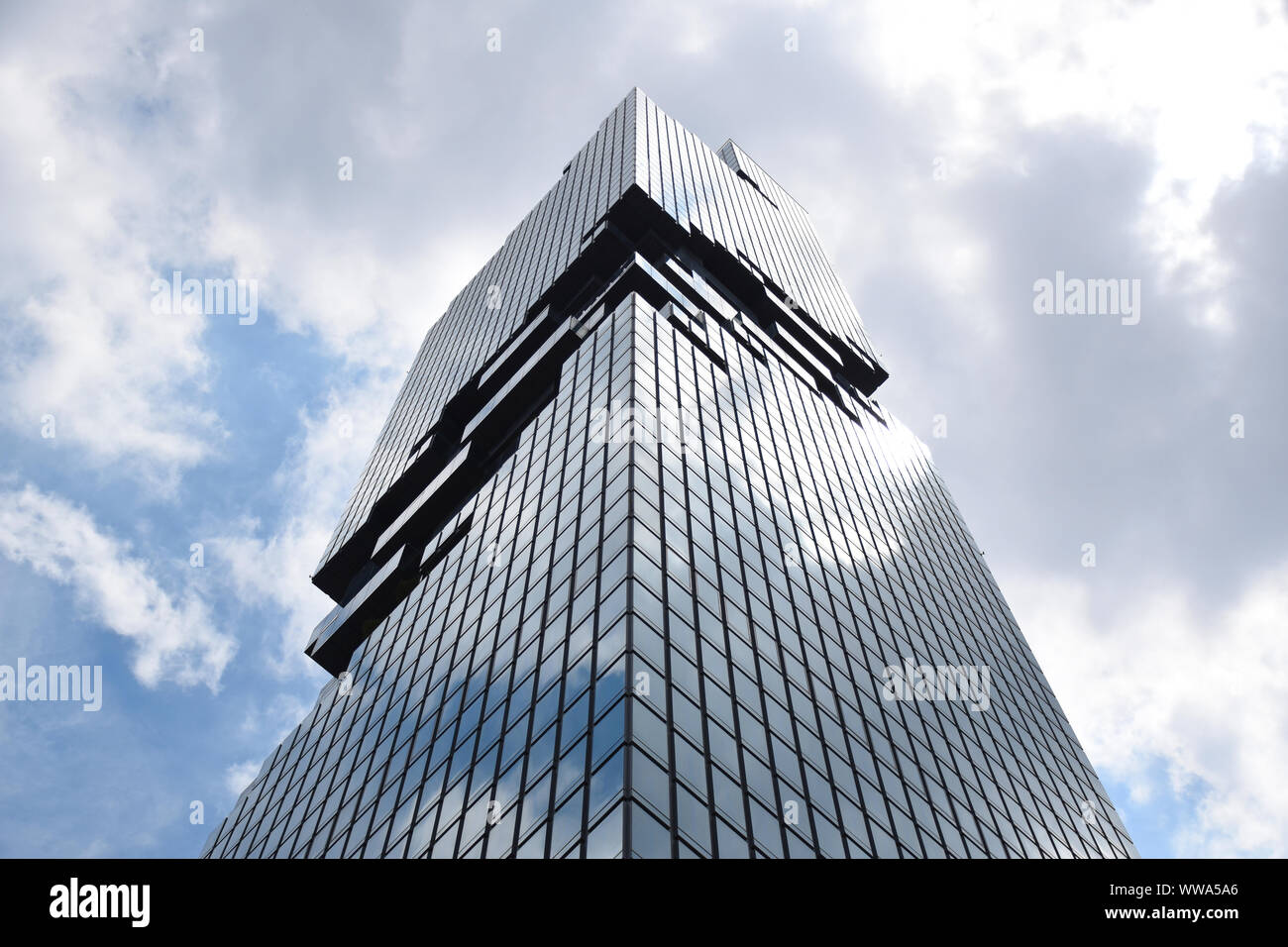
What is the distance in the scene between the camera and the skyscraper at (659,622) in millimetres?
24844

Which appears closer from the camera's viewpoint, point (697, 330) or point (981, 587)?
point (697, 330)

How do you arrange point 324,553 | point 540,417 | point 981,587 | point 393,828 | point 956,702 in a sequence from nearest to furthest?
point 393,828 → point 956,702 → point 540,417 → point 981,587 → point 324,553

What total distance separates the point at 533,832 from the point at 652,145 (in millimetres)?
69674

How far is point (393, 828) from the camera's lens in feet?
97.8

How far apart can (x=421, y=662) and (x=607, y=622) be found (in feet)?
44.4

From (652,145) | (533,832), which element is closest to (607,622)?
(533,832)

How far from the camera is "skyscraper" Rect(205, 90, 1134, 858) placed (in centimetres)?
2484

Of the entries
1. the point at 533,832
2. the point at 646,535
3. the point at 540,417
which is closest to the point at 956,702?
the point at 646,535

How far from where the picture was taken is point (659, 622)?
2744 cm

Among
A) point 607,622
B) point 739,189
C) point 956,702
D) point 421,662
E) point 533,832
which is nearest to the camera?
point 533,832

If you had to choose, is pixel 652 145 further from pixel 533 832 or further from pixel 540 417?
pixel 533 832

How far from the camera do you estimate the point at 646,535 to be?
101 feet
